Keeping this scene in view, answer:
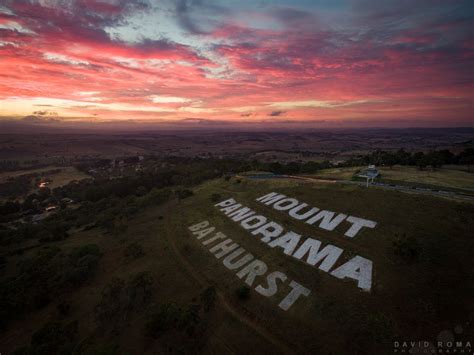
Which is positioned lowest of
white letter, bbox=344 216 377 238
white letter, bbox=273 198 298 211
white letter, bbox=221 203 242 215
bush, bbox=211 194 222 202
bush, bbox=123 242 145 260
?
bush, bbox=123 242 145 260

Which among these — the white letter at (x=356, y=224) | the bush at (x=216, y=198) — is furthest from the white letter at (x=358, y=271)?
the bush at (x=216, y=198)

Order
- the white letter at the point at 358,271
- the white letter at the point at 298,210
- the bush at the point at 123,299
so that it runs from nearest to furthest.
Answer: the white letter at the point at 358,271 < the bush at the point at 123,299 < the white letter at the point at 298,210

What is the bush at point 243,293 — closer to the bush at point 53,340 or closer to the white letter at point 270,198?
the bush at point 53,340

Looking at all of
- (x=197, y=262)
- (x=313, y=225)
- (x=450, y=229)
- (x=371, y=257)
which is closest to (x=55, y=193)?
(x=197, y=262)

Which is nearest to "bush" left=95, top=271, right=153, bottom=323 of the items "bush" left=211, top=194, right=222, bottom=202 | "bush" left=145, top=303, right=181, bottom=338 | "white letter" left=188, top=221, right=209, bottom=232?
"bush" left=145, top=303, right=181, bottom=338

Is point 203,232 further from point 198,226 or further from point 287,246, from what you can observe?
point 287,246

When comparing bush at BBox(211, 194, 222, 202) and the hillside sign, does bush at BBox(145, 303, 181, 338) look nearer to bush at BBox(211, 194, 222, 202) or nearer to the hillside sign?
the hillside sign
